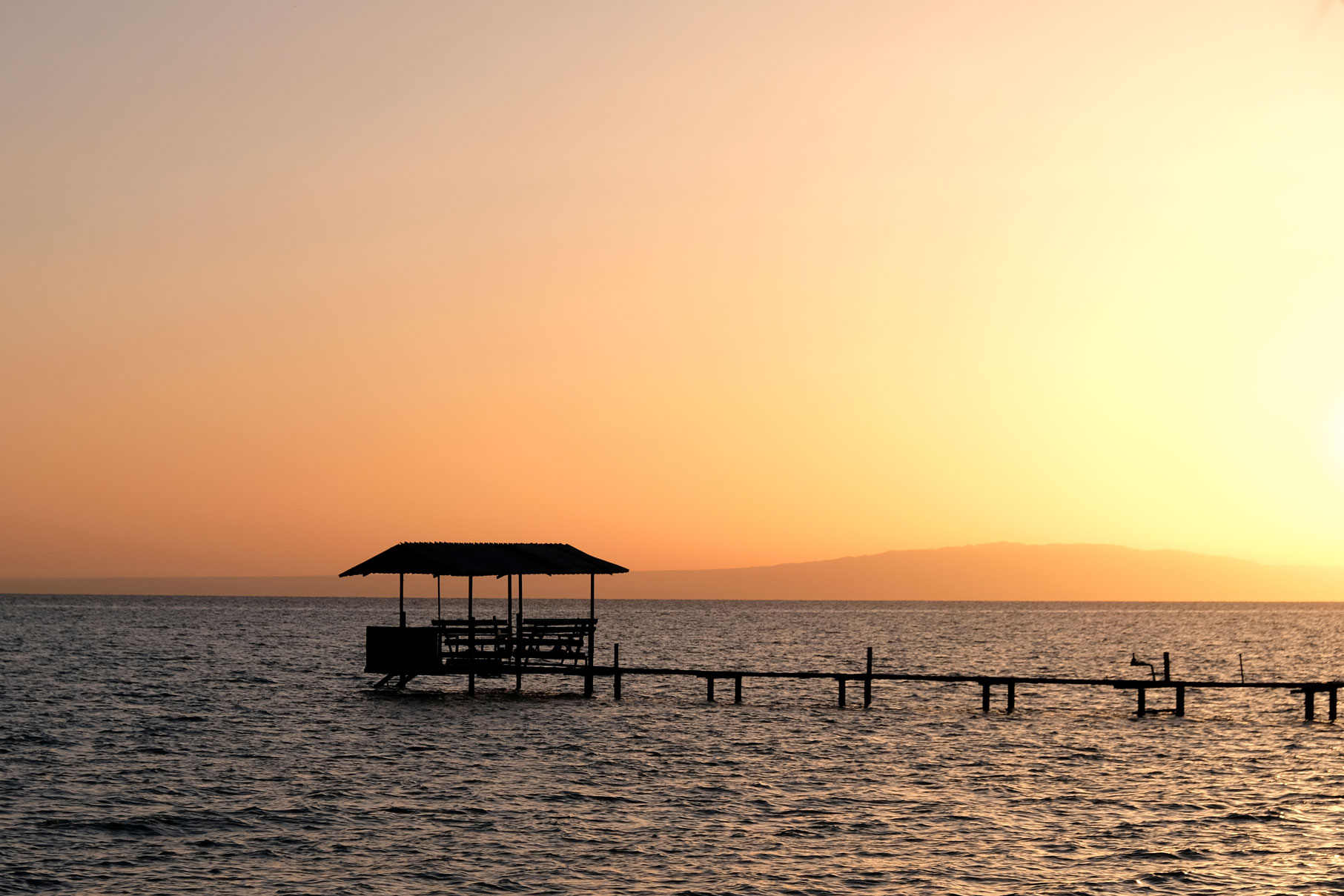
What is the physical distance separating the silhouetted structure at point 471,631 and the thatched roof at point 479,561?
0.02m

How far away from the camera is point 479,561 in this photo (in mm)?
44719

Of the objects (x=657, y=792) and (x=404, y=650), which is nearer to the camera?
(x=657, y=792)

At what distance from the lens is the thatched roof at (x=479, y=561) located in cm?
4369

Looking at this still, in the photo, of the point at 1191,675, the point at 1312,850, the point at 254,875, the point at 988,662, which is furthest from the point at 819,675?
the point at 988,662

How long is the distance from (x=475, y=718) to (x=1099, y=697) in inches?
1055

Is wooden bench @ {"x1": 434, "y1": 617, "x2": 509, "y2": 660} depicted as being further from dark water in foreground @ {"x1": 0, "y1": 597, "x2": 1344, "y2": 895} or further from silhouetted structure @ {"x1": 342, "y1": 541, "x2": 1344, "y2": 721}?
dark water in foreground @ {"x1": 0, "y1": 597, "x2": 1344, "y2": 895}

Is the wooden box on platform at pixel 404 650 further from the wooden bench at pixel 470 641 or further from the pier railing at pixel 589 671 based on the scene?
the wooden bench at pixel 470 641

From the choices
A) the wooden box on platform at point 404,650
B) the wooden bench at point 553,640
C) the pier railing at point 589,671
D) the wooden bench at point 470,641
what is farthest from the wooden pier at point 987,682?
the wooden box on platform at point 404,650

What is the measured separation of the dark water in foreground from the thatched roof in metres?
4.68

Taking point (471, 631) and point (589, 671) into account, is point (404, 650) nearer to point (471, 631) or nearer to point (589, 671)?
point (471, 631)

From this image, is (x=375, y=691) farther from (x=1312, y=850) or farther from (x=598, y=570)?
(x=1312, y=850)

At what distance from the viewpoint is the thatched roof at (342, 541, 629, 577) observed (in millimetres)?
43688

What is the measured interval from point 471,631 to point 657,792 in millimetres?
16114

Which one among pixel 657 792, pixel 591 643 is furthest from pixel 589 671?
pixel 657 792
